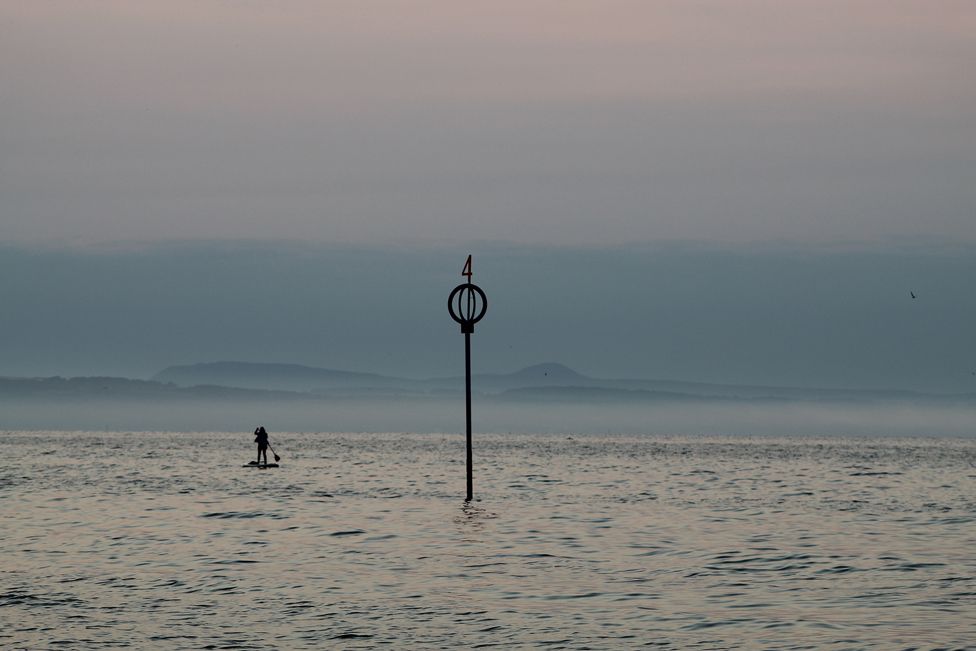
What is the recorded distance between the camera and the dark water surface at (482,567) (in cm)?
1927

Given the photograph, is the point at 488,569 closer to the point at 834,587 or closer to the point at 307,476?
the point at 834,587

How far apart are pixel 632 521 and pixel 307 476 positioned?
28590 millimetres

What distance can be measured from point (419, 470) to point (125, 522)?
119 feet

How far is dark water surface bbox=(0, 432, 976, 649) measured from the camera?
19266 mm

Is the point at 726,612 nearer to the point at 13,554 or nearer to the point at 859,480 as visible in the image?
the point at 13,554

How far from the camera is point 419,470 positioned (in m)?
71.1

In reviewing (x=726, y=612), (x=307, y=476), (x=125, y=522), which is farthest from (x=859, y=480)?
(x=726, y=612)

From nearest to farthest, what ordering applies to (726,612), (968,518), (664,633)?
1. (664,633)
2. (726,612)
3. (968,518)

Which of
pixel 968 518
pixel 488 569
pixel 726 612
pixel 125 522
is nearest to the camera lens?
pixel 726 612

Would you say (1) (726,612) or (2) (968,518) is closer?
(1) (726,612)

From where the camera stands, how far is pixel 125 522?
35562 mm

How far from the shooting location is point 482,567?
87.5 ft

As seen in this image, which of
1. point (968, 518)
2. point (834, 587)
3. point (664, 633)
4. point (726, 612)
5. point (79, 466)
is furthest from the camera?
point (79, 466)

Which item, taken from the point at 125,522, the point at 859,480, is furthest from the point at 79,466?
the point at 859,480
